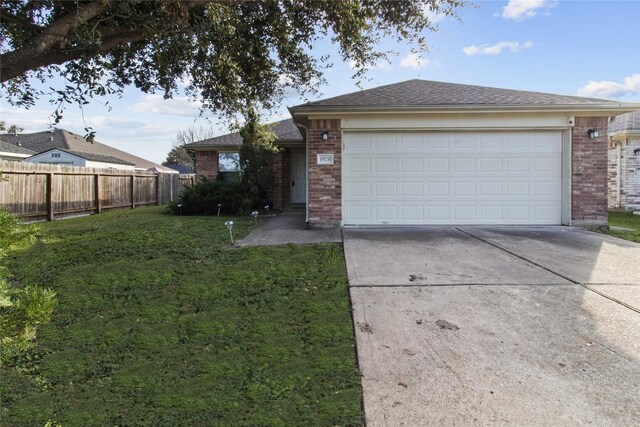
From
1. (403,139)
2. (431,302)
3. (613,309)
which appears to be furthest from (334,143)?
(613,309)

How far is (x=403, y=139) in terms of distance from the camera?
A: 993 cm

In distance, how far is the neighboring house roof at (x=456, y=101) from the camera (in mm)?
9367

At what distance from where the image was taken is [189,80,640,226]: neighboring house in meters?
9.63

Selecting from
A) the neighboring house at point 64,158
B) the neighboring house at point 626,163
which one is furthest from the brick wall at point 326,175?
the neighboring house at point 64,158

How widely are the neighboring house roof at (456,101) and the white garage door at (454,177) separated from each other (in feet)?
2.32

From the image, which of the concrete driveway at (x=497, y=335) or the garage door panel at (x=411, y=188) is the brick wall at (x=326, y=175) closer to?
the garage door panel at (x=411, y=188)

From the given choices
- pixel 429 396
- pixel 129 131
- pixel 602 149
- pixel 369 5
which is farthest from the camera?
pixel 129 131

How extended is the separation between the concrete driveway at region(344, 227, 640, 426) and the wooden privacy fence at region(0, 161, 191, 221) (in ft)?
28.8

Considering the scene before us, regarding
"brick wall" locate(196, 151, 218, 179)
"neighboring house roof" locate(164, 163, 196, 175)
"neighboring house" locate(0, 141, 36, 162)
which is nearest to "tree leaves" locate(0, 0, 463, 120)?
"brick wall" locate(196, 151, 218, 179)

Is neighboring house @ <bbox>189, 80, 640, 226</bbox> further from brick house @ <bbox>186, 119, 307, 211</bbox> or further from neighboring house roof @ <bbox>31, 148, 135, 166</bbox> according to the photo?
neighboring house roof @ <bbox>31, 148, 135, 166</bbox>

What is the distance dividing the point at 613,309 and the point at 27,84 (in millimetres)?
9883

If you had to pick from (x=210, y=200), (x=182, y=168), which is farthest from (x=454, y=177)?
(x=182, y=168)

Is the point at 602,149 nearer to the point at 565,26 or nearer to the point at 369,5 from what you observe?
the point at 565,26

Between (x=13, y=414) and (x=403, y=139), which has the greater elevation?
(x=403, y=139)
